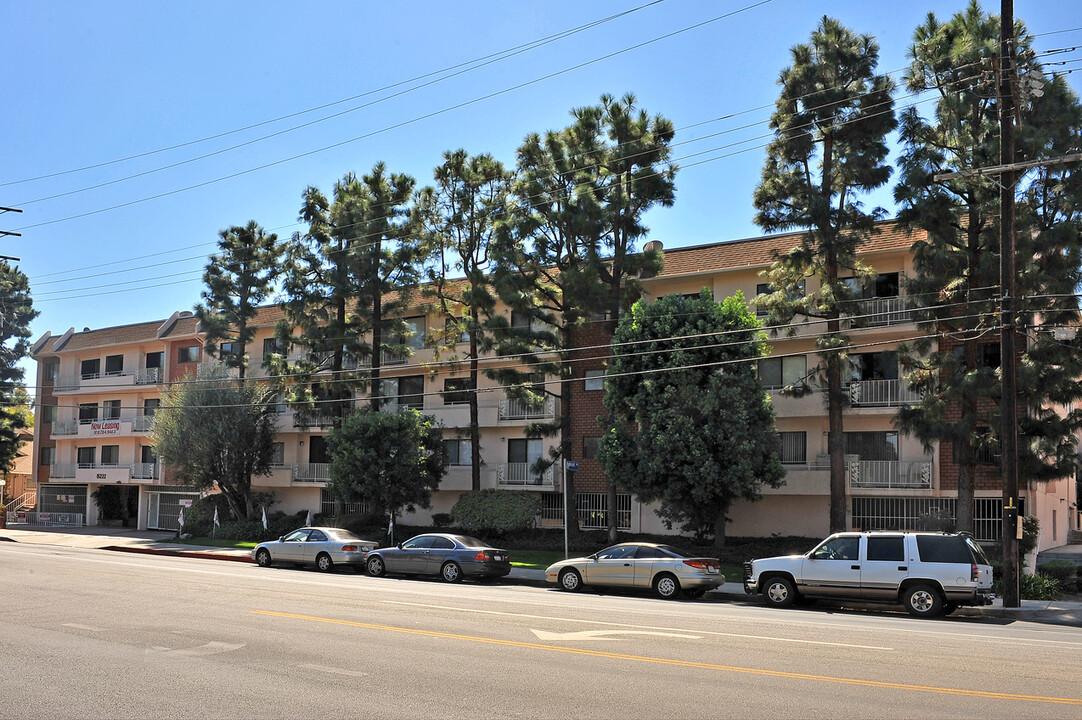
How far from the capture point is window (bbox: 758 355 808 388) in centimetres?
3262

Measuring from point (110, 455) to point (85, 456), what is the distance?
2.58m

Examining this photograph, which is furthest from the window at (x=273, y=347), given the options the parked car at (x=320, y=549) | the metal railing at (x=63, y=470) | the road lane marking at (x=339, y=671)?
the road lane marking at (x=339, y=671)

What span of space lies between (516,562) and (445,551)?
5657 mm

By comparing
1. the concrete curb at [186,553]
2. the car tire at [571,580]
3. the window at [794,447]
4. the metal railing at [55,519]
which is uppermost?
the window at [794,447]

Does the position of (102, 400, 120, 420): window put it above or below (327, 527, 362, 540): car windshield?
above

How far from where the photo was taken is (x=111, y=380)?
53625 mm

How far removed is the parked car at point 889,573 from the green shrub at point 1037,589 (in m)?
4.27

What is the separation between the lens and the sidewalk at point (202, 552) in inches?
746

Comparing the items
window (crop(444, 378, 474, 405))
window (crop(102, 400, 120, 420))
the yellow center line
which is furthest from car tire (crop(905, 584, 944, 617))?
window (crop(102, 400, 120, 420))

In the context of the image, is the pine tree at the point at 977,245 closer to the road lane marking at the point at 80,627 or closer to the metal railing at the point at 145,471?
the road lane marking at the point at 80,627

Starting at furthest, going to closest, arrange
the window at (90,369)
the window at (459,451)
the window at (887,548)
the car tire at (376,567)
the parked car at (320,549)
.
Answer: the window at (90,369) → the window at (459,451) → the parked car at (320,549) → the car tire at (376,567) → the window at (887,548)

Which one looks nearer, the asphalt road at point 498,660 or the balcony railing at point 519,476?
the asphalt road at point 498,660

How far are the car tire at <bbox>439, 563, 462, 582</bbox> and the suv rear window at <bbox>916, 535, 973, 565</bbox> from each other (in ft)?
39.1

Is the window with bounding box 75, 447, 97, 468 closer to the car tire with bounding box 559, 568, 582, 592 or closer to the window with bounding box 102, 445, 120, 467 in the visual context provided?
the window with bounding box 102, 445, 120, 467
